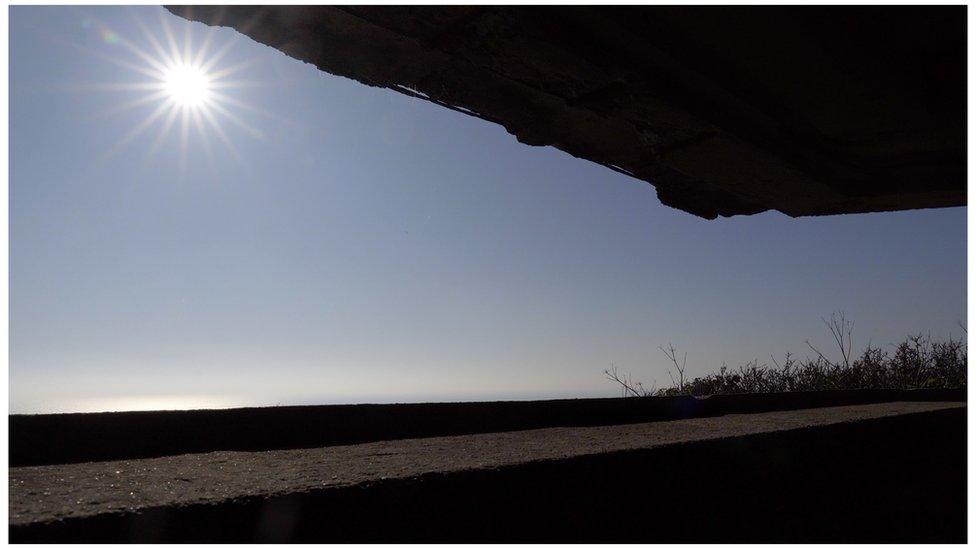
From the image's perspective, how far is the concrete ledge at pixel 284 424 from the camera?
2082 millimetres

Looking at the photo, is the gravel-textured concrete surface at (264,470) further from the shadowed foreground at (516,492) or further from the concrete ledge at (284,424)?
the concrete ledge at (284,424)

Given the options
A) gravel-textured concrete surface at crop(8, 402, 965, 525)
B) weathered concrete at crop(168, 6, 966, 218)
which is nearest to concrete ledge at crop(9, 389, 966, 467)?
gravel-textured concrete surface at crop(8, 402, 965, 525)

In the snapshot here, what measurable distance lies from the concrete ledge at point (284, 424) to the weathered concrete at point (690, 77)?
1455 millimetres

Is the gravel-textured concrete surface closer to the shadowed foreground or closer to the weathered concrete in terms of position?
the shadowed foreground

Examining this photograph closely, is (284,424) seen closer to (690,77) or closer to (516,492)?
(516,492)

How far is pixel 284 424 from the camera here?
2.65 m

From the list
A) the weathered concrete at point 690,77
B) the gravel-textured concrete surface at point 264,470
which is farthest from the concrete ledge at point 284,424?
the weathered concrete at point 690,77

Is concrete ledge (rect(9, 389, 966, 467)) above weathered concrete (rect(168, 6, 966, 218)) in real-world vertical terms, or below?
below

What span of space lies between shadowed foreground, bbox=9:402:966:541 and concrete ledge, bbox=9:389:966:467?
0.58 m

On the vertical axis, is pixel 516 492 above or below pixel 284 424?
below

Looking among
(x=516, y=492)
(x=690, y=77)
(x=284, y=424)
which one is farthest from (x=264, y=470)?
(x=690, y=77)

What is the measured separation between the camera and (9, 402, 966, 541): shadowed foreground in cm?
107

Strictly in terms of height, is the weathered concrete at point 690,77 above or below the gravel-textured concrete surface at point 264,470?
above

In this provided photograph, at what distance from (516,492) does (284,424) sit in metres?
1.56
